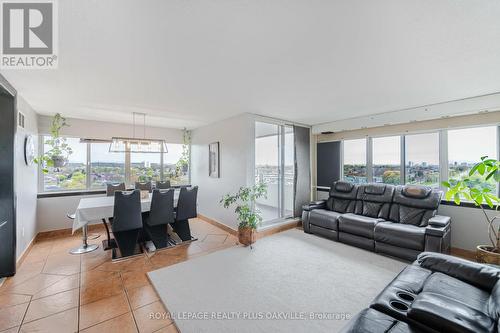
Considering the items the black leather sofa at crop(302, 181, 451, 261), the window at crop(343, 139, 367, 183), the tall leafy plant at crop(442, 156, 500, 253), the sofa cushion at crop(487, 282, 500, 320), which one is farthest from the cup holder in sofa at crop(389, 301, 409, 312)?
the window at crop(343, 139, 367, 183)

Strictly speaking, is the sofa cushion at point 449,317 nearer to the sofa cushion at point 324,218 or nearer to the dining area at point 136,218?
the sofa cushion at point 324,218

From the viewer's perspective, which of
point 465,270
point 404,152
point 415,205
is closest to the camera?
point 465,270

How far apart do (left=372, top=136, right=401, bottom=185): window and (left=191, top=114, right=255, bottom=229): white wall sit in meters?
2.76

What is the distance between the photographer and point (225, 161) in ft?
15.4

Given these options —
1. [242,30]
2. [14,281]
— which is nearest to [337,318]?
[242,30]

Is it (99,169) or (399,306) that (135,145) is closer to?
(99,169)

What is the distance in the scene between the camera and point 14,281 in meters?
2.59

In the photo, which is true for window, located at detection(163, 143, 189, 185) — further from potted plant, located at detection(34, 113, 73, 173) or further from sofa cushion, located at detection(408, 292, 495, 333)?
sofa cushion, located at detection(408, 292, 495, 333)

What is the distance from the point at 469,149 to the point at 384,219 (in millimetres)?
1765

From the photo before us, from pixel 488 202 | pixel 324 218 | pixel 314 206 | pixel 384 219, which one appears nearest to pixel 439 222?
pixel 488 202

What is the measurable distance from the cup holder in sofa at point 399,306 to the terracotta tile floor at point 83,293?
71.2 inches

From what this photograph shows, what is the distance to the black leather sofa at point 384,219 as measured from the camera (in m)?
3.04

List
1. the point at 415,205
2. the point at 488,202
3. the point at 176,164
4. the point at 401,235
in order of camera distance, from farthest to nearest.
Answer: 1. the point at 176,164
2. the point at 415,205
3. the point at 401,235
4. the point at 488,202

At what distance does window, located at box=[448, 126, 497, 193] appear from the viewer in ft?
10.9
